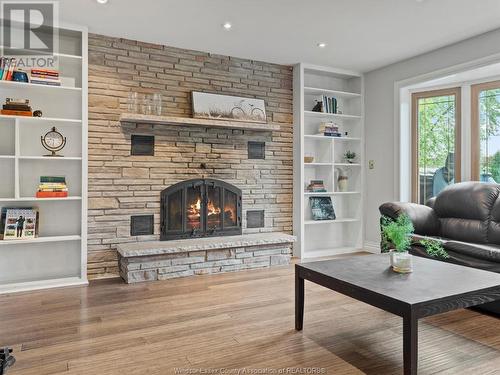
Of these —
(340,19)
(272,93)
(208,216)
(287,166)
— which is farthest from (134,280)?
(340,19)

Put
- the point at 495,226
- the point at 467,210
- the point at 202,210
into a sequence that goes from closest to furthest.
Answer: the point at 495,226 < the point at 467,210 < the point at 202,210

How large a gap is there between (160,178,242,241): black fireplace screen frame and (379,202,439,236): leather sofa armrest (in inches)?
72.7

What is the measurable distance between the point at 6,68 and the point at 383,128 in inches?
181

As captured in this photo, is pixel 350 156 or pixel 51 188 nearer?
pixel 51 188

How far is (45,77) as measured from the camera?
12.1 ft

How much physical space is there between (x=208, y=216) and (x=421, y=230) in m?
2.41

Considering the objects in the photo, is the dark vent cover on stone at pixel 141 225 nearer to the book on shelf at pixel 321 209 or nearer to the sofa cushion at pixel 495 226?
the book on shelf at pixel 321 209

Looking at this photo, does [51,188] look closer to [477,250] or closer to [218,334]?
[218,334]

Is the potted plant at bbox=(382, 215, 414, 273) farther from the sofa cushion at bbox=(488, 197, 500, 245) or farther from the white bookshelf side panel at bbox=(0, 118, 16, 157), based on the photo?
the white bookshelf side panel at bbox=(0, 118, 16, 157)

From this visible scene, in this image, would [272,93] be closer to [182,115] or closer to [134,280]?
[182,115]

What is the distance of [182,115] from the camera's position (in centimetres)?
453

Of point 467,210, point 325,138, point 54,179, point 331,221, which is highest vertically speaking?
point 325,138

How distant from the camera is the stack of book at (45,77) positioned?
12.0ft

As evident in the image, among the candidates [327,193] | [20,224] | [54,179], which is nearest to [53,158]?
→ [54,179]
